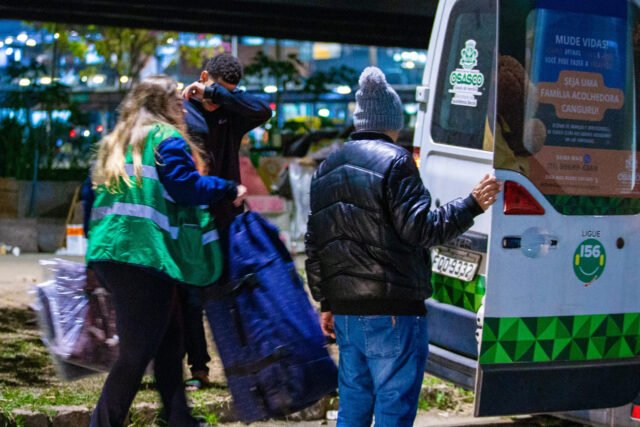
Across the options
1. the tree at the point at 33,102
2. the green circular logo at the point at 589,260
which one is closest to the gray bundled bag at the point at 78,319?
the green circular logo at the point at 589,260

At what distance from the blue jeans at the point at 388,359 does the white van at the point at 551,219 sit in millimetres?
827

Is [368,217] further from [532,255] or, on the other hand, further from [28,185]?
[28,185]

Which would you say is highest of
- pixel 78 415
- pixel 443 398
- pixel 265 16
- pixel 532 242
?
pixel 265 16

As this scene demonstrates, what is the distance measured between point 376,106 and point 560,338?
1.67 m

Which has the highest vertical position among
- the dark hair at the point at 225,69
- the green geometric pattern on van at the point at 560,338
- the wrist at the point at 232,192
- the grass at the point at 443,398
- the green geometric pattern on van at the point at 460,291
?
the dark hair at the point at 225,69

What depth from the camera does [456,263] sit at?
240 inches

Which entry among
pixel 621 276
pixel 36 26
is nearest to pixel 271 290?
pixel 621 276

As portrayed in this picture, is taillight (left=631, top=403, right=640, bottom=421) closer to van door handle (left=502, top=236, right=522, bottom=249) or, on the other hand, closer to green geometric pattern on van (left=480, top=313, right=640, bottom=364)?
green geometric pattern on van (left=480, top=313, right=640, bottom=364)

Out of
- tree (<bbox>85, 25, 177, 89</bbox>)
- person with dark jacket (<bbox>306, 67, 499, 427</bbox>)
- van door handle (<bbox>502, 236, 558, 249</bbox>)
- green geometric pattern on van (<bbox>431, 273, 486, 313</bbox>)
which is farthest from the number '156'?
tree (<bbox>85, 25, 177, 89</bbox>)

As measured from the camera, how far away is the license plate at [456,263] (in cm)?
595

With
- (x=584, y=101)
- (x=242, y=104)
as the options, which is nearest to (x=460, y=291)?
(x=584, y=101)

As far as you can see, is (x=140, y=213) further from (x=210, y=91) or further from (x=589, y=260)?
(x=589, y=260)

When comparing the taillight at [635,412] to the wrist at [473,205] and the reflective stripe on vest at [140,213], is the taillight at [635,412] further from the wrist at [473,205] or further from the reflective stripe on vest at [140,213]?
the reflective stripe on vest at [140,213]

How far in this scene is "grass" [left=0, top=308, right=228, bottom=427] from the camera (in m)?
6.15
